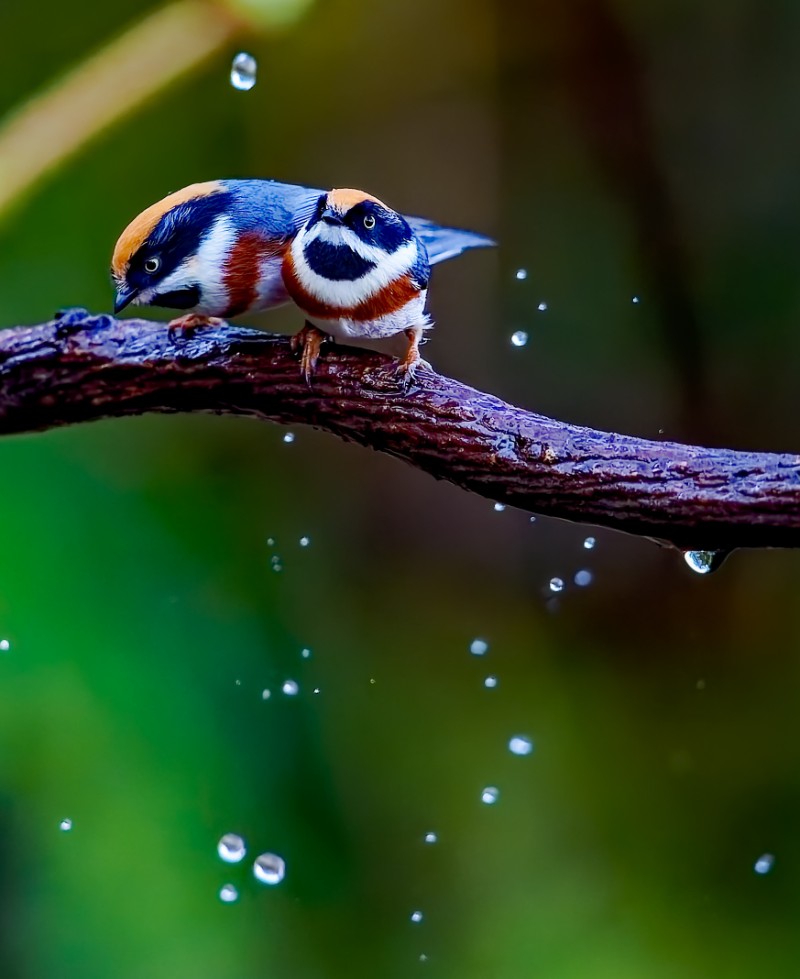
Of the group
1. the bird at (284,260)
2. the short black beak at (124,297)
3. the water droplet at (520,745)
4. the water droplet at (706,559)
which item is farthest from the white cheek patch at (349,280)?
the water droplet at (520,745)

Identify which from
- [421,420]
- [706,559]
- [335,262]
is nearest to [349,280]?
[335,262]

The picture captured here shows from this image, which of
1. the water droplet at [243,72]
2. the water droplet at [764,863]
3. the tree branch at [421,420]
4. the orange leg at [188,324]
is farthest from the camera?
the water droplet at [764,863]

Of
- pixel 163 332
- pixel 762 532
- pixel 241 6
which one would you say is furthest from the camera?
pixel 241 6

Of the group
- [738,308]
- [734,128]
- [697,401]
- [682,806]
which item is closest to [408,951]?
[682,806]

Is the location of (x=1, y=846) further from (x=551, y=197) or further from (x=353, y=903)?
(x=551, y=197)

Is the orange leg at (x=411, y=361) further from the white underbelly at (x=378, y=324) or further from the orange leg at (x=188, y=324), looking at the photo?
the orange leg at (x=188, y=324)

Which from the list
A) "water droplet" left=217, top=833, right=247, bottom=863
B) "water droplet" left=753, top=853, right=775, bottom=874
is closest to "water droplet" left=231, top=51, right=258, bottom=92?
"water droplet" left=217, top=833, right=247, bottom=863

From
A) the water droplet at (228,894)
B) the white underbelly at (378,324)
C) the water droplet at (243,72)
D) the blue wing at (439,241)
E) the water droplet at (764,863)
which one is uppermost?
the water droplet at (243,72)
